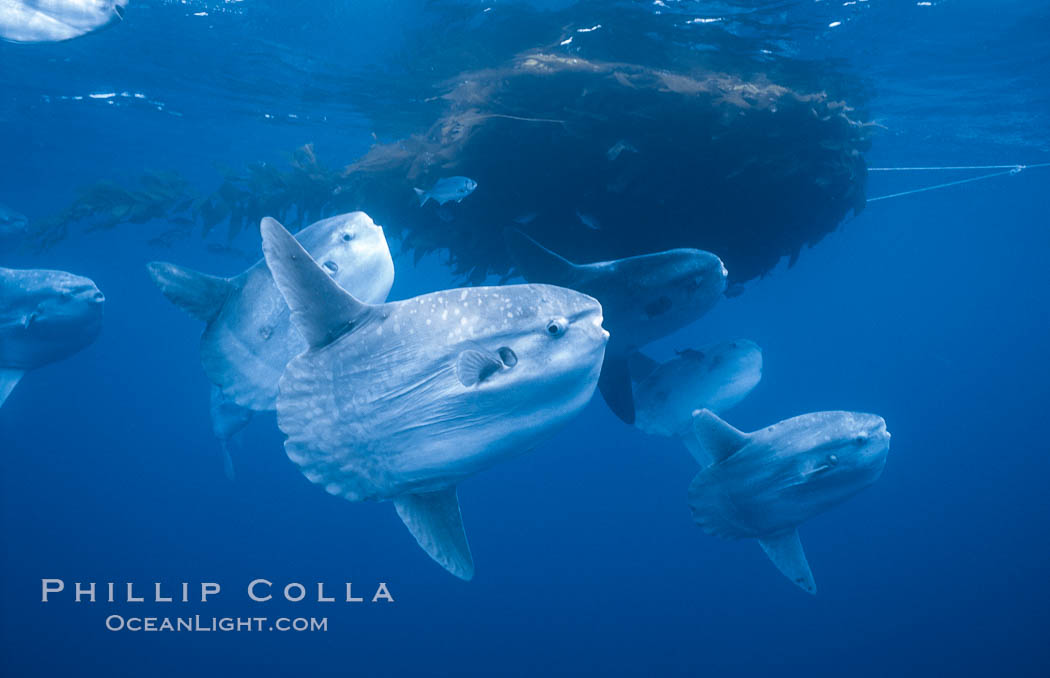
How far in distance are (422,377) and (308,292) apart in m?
0.56

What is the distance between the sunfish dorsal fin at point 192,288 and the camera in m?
3.00

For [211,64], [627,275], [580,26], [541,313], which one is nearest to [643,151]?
[627,275]

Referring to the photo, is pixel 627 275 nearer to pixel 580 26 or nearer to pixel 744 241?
pixel 744 241

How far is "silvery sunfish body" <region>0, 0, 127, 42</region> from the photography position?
3.67 meters

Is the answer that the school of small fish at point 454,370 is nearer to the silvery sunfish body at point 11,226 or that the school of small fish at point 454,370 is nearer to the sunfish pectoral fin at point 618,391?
the sunfish pectoral fin at point 618,391

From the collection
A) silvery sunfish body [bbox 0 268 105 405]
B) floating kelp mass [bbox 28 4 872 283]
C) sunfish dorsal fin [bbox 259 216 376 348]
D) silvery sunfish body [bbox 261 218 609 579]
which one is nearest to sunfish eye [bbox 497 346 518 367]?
silvery sunfish body [bbox 261 218 609 579]

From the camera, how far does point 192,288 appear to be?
304 centimetres

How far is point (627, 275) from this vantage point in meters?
3.86

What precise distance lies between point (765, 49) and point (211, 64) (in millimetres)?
13443

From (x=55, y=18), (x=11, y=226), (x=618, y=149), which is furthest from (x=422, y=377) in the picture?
(x=11, y=226)

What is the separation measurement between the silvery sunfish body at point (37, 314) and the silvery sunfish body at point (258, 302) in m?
3.40

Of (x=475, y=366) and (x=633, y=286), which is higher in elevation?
(x=475, y=366)

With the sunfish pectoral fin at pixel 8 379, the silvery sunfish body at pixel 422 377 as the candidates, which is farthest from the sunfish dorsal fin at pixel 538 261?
the sunfish pectoral fin at pixel 8 379

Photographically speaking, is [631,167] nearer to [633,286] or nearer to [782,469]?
[633,286]
